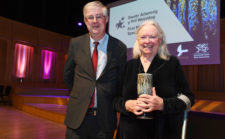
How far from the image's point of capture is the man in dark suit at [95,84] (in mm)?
A: 1145

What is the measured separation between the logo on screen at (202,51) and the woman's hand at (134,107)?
6.85ft

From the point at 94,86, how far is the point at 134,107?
1.28 feet

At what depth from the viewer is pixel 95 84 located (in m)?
1.16

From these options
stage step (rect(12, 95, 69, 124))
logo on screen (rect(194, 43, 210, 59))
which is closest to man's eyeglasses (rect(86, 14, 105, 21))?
logo on screen (rect(194, 43, 210, 59))

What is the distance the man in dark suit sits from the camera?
114cm

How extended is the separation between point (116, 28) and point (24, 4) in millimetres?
6251

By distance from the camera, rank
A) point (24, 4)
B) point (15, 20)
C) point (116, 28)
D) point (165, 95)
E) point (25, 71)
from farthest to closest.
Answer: point (25, 71) → point (15, 20) → point (24, 4) → point (116, 28) → point (165, 95)

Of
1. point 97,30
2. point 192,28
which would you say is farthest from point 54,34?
point 97,30

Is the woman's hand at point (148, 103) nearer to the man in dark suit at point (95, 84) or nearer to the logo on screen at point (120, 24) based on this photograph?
the man in dark suit at point (95, 84)

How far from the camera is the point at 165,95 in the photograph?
887 millimetres

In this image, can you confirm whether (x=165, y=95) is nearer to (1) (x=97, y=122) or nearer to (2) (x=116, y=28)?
(1) (x=97, y=122)

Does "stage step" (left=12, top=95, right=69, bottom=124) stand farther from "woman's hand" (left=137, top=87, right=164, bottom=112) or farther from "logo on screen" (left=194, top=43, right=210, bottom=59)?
"woman's hand" (left=137, top=87, right=164, bottom=112)

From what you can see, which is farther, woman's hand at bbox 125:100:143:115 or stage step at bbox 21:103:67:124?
stage step at bbox 21:103:67:124

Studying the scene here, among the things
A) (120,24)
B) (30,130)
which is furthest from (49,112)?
(120,24)
